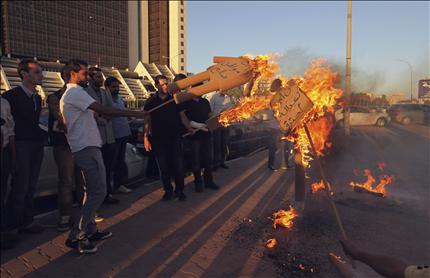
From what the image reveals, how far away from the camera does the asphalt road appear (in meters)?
3.34

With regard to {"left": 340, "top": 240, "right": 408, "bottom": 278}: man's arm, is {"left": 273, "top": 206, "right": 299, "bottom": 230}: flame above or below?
below

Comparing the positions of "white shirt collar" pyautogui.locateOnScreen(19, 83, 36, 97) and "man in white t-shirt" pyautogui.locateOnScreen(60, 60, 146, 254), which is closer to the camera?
"man in white t-shirt" pyautogui.locateOnScreen(60, 60, 146, 254)

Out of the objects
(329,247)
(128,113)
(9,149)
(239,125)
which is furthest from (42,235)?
(239,125)

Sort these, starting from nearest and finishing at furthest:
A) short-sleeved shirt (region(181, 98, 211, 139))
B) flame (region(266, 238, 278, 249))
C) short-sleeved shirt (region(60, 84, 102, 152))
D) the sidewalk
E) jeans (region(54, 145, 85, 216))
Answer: the sidewalk < short-sleeved shirt (region(60, 84, 102, 152)) < flame (region(266, 238, 278, 249)) < jeans (region(54, 145, 85, 216)) < short-sleeved shirt (region(181, 98, 211, 139))

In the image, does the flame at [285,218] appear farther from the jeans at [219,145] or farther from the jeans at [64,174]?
the jeans at [219,145]

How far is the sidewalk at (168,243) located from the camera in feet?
10.8

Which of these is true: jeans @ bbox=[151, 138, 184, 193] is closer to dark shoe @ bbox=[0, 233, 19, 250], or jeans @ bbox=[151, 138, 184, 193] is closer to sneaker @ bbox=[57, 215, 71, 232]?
sneaker @ bbox=[57, 215, 71, 232]

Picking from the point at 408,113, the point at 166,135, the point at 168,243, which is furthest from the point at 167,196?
the point at 408,113

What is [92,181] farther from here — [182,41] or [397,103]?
[182,41]

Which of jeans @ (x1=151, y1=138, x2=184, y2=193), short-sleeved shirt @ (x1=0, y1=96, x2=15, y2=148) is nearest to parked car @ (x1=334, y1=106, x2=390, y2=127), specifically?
jeans @ (x1=151, y1=138, x2=184, y2=193)

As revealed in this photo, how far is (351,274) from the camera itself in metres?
3.22

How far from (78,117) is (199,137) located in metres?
2.89

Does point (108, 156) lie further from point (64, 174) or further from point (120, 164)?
point (64, 174)

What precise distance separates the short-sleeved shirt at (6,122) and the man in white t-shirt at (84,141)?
0.58 meters
